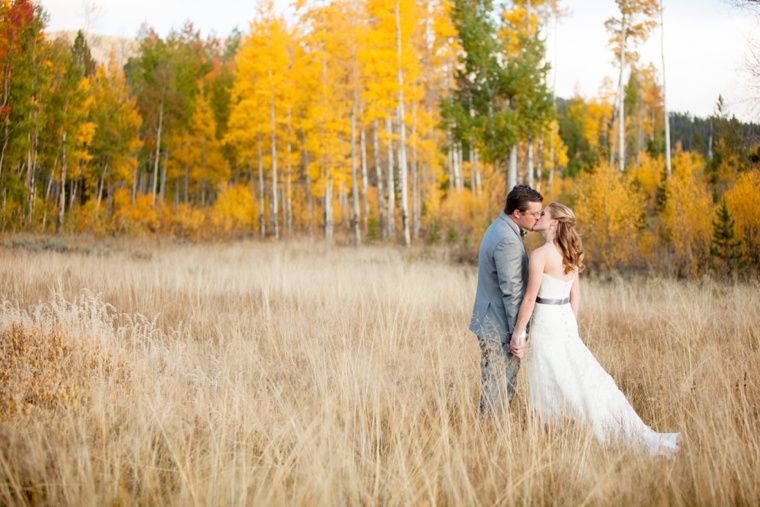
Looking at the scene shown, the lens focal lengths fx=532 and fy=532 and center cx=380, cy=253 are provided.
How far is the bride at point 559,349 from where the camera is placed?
12.4 ft

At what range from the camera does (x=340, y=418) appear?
3879mm

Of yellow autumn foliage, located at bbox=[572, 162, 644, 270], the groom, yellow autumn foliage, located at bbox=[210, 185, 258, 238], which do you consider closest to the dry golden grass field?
the groom

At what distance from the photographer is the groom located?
375cm

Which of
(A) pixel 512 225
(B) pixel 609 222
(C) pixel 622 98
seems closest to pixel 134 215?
(B) pixel 609 222

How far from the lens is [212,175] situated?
100 feet

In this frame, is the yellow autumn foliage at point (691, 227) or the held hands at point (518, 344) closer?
the held hands at point (518, 344)

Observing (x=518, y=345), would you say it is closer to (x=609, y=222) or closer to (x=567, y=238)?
(x=567, y=238)

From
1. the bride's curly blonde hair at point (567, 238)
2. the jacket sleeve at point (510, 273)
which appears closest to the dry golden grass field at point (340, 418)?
the jacket sleeve at point (510, 273)

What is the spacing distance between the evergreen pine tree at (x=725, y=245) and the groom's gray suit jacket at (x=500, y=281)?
8566mm

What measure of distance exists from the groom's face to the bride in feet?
0.31

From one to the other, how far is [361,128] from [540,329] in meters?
20.0

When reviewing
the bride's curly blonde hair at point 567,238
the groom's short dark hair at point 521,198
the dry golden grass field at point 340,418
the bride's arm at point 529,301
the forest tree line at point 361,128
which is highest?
the forest tree line at point 361,128

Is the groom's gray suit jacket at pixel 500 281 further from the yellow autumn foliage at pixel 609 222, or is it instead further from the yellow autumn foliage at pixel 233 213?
the yellow autumn foliage at pixel 233 213

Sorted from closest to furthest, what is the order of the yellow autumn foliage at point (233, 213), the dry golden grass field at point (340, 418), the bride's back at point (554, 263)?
1. the dry golden grass field at point (340, 418)
2. the bride's back at point (554, 263)
3. the yellow autumn foliage at point (233, 213)
